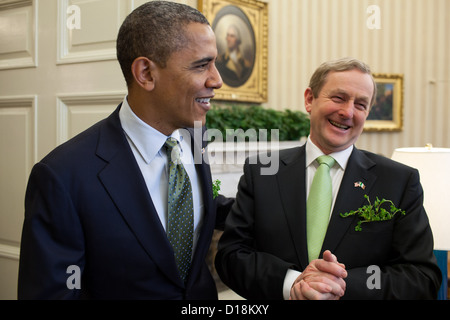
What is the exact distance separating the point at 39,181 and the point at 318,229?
3.19 feet

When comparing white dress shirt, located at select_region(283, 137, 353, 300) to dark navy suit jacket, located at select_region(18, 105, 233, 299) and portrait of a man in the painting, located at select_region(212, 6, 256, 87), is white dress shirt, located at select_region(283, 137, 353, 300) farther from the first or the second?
portrait of a man in the painting, located at select_region(212, 6, 256, 87)

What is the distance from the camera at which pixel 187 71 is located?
1617 mm

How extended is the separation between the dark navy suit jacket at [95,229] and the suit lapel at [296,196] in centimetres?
43

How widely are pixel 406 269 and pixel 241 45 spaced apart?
13.5ft

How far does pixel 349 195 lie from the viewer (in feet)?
5.55

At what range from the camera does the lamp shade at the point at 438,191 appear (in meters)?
2.27

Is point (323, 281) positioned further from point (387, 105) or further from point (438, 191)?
point (387, 105)

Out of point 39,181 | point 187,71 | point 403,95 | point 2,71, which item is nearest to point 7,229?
point 2,71

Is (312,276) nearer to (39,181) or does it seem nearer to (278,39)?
(39,181)

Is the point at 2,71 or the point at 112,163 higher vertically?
the point at 2,71

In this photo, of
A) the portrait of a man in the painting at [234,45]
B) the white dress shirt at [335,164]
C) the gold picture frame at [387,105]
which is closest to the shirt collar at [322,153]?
the white dress shirt at [335,164]

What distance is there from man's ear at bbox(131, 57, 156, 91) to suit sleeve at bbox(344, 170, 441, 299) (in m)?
0.96

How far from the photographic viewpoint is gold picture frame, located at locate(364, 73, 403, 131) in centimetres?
630

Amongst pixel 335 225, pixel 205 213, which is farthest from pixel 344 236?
pixel 205 213
